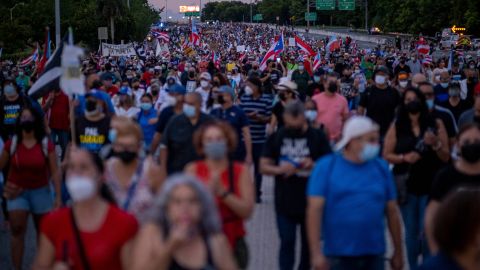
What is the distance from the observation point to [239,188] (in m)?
5.53

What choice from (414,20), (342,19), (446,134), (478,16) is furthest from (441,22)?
(446,134)

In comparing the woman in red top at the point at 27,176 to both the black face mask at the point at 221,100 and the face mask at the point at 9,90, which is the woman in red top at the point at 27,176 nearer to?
the black face mask at the point at 221,100

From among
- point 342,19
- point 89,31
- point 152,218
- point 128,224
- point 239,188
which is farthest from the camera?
point 342,19

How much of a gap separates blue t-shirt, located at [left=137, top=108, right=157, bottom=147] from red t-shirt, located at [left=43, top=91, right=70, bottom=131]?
120 cm

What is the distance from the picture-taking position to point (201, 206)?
13.0ft

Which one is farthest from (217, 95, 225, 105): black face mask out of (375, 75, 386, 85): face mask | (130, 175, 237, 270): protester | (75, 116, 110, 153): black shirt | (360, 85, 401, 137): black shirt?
(130, 175, 237, 270): protester

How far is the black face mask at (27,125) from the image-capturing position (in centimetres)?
775

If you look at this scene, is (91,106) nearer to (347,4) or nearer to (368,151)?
(368,151)

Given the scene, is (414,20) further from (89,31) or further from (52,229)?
(52,229)

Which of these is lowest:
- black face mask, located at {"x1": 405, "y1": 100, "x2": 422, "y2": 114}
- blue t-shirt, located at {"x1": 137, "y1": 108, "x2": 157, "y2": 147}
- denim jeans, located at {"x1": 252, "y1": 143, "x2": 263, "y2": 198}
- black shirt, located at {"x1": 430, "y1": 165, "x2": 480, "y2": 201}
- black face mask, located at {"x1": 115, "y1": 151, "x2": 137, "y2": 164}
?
denim jeans, located at {"x1": 252, "y1": 143, "x2": 263, "y2": 198}

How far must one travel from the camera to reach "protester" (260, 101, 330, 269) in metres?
6.84

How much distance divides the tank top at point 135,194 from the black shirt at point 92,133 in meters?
2.91

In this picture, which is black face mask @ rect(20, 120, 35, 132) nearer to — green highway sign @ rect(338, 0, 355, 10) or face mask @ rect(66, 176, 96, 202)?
face mask @ rect(66, 176, 96, 202)

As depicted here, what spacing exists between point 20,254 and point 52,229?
10.6ft
